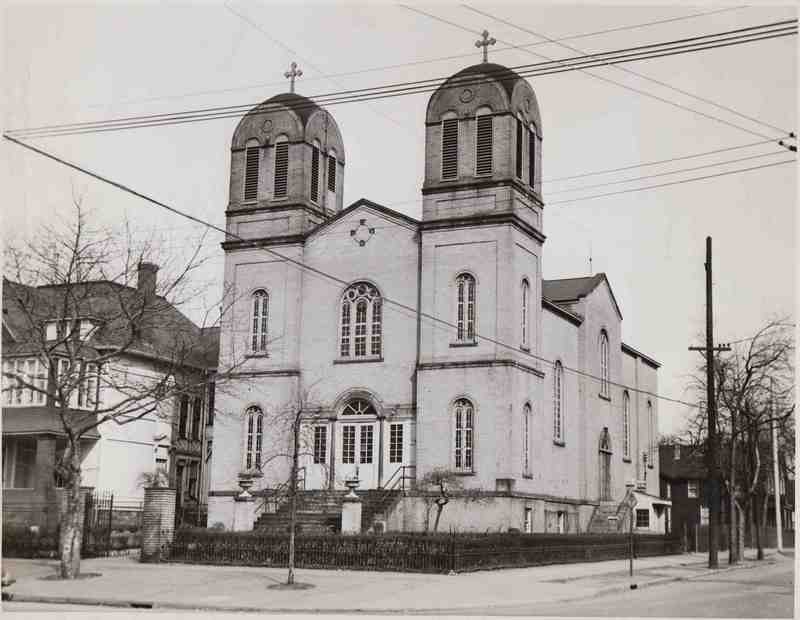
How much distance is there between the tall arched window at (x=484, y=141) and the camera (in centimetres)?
4078

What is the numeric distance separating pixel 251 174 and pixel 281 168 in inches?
52.6

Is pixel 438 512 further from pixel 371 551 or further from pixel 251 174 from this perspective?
pixel 251 174

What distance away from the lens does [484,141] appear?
41.0 metres

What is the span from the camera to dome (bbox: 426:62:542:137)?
134ft

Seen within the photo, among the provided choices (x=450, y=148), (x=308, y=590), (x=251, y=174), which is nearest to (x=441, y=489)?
(x=450, y=148)

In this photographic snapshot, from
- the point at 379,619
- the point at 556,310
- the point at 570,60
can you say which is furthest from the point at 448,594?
the point at 556,310

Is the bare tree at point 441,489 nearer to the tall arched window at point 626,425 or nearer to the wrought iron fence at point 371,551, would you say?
the wrought iron fence at point 371,551

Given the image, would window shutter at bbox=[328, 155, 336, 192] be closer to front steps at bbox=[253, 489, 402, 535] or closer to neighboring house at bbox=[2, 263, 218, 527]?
neighboring house at bbox=[2, 263, 218, 527]

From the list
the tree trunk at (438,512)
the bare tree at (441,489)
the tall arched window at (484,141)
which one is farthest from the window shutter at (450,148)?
the tree trunk at (438,512)

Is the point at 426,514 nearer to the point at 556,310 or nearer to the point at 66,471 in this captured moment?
the point at 556,310

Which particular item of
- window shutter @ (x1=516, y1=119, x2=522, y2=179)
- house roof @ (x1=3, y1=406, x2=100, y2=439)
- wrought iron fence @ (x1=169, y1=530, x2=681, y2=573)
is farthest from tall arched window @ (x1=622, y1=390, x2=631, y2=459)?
house roof @ (x1=3, y1=406, x2=100, y2=439)

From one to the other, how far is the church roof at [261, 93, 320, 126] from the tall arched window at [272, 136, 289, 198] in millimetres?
1213

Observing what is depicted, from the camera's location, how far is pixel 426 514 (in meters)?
38.8

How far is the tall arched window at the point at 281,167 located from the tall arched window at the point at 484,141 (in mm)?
8289
